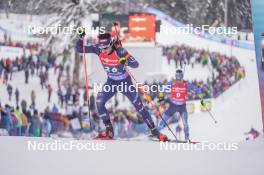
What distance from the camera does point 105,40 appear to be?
4.18m

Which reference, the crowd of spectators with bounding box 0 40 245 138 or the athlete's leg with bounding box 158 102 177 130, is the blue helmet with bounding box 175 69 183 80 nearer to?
the crowd of spectators with bounding box 0 40 245 138

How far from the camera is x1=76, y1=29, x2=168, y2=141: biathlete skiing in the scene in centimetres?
418

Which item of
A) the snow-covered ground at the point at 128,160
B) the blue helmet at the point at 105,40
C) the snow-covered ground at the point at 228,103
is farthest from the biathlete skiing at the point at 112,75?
the snow-covered ground at the point at 228,103

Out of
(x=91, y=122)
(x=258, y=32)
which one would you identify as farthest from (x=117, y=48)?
(x=258, y=32)

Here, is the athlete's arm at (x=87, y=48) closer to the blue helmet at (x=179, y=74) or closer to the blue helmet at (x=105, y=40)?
the blue helmet at (x=105, y=40)

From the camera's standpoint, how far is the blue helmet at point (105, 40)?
13.7 ft

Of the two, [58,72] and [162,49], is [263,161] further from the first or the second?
[58,72]

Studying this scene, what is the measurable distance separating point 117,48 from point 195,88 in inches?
31.0

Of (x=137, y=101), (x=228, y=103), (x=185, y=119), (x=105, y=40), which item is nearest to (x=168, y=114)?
(x=185, y=119)

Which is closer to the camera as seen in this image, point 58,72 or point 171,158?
point 171,158

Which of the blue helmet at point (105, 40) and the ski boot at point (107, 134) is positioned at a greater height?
the blue helmet at point (105, 40)

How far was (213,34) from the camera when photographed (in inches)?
163

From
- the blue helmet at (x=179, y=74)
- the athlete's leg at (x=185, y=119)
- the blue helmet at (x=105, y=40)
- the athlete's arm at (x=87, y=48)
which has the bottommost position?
the athlete's leg at (x=185, y=119)

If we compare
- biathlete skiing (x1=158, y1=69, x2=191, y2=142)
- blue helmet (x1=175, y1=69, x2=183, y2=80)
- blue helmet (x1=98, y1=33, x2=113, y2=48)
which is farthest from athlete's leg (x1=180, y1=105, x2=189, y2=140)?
blue helmet (x1=98, y1=33, x2=113, y2=48)
